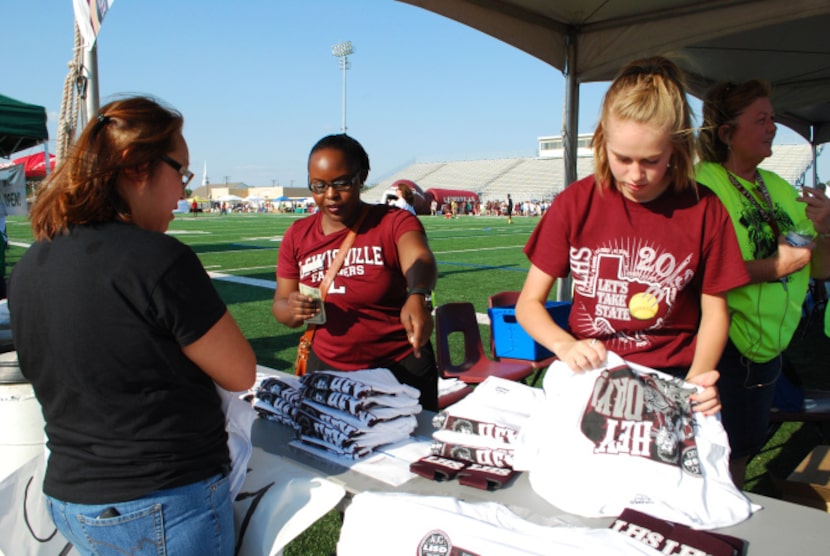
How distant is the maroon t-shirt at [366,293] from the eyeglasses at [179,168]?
89cm

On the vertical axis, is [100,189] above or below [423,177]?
below

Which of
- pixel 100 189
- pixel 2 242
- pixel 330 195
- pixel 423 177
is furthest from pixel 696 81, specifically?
pixel 423 177

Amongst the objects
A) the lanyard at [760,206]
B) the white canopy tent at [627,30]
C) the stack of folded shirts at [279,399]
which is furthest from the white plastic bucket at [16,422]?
the white canopy tent at [627,30]

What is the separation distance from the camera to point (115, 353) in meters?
1.30

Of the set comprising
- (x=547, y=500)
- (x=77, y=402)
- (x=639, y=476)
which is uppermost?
(x=77, y=402)

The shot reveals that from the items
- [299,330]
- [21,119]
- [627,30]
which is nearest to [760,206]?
[627,30]

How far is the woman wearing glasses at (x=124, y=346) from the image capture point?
1.29m

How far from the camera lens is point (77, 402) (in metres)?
1.36

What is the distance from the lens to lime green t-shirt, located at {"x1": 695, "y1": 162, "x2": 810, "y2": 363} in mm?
2037

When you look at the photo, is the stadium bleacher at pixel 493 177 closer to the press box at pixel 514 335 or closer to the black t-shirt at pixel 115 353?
the press box at pixel 514 335

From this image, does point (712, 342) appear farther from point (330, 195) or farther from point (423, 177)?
point (423, 177)

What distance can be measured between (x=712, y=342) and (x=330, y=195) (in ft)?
4.68

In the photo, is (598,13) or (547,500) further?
(598,13)

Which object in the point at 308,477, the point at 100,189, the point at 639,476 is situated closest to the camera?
the point at 100,189
